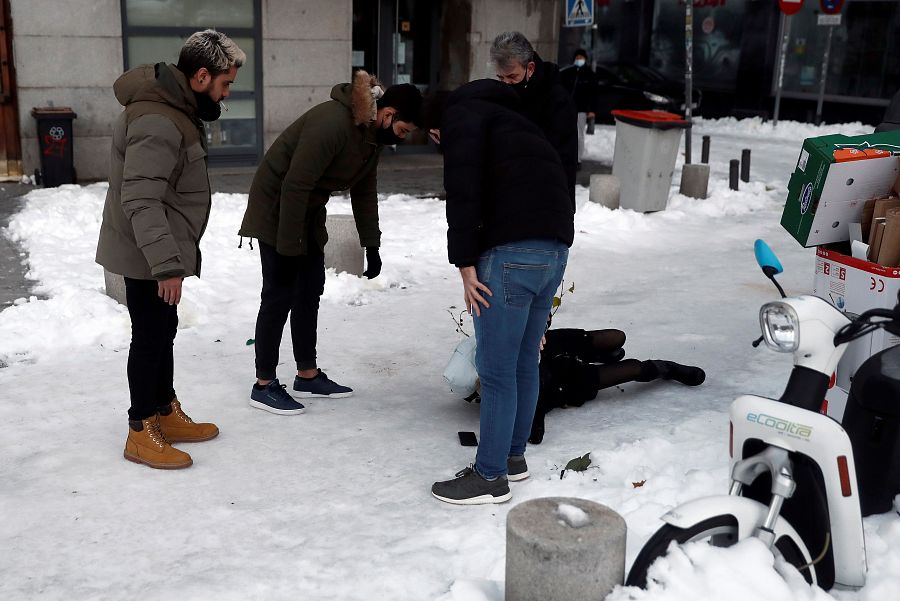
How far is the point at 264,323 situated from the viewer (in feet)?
17.8

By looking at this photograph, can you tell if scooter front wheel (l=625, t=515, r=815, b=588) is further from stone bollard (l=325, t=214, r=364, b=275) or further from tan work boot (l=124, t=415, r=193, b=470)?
stone bollard (l=325, t=214, r=364, b=275)

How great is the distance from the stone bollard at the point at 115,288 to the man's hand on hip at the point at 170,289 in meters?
2.75

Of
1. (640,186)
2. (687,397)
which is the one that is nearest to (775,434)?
(687,397)

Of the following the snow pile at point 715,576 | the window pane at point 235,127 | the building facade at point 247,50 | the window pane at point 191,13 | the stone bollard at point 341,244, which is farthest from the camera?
the window pane at point 235,127

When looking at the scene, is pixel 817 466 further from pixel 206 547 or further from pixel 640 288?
pixel 640 288

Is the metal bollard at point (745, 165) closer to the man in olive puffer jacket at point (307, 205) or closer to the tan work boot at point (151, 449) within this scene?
the man in olive puffer jacket at point (307, 205)

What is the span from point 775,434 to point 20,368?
4591mm

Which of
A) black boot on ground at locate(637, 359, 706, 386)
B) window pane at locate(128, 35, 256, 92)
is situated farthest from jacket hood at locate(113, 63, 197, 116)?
window pane at locate(128, 35, 256, 92)

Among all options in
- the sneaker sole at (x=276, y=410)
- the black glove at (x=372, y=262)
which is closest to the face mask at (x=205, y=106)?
the black glove at (x=372, y=262)

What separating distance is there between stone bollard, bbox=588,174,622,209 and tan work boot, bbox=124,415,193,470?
7565 millimetres

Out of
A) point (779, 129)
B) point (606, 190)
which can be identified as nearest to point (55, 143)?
point (606, 190)

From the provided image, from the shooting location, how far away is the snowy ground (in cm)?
379

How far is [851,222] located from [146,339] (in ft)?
11.1

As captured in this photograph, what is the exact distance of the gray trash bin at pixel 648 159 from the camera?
11703 millimetres
